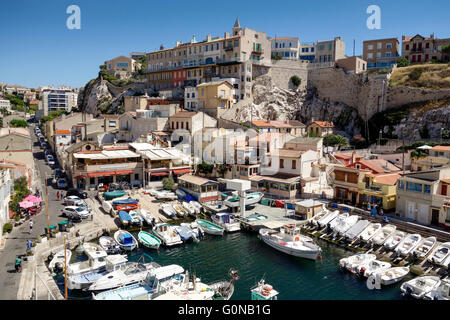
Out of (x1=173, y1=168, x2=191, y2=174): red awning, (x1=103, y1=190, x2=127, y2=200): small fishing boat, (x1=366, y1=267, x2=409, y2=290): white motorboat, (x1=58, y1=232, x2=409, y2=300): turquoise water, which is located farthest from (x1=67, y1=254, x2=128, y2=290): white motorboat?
(x1=173, y1=168, x2=191, y2=174): red awning

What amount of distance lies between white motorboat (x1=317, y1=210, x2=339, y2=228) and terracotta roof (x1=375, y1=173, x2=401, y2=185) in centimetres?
489

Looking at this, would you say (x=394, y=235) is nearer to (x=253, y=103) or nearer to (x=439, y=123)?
(x=439, y=123)

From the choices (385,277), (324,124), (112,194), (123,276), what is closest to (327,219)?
(385,277)

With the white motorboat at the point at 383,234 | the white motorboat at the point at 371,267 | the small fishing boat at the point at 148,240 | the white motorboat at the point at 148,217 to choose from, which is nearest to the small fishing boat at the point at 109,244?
the small fishing boat at the point at 148,240

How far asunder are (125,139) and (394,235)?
36103 mm

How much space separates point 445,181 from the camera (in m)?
24.6

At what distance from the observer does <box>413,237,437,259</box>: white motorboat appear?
2108 cm

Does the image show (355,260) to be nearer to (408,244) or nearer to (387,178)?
(408,244)

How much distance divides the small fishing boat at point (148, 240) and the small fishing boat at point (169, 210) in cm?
450

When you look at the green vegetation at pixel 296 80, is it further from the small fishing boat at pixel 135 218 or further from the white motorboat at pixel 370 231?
the small fishing boat at pixel 135 218

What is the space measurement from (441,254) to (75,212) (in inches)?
982

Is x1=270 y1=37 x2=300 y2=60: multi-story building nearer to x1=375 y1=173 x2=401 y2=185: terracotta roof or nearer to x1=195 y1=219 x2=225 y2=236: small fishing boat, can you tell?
x1=375 y1=173 x2=401 y2=185: terracotta roof

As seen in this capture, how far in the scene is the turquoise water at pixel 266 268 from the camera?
17.9 m
